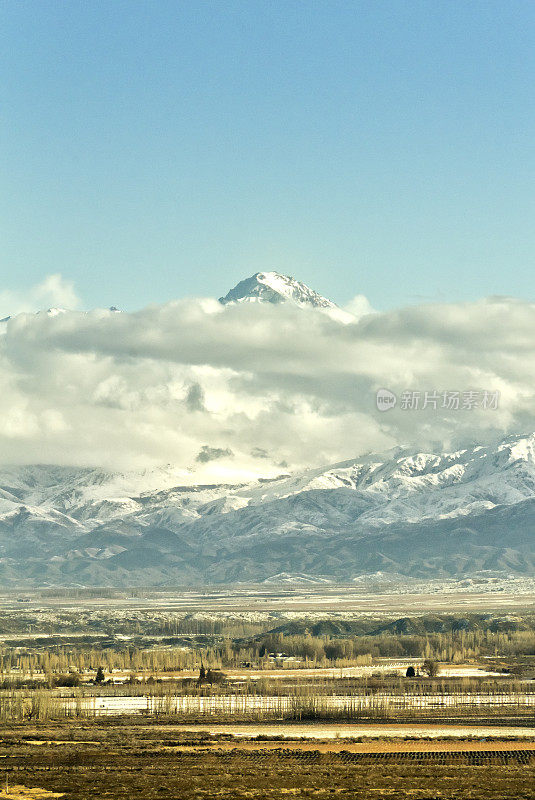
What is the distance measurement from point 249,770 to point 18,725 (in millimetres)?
49522

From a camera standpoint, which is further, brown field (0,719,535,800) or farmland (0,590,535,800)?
farmland (0,590,535,800)

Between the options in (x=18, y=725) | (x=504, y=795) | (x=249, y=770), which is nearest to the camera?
(x=504, y=795)

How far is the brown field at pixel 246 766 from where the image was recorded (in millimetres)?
90000

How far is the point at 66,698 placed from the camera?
171 metres

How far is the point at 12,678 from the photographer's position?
19612 cm

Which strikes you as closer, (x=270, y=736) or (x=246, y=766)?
(x=246, y=766)

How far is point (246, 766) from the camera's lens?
105 m

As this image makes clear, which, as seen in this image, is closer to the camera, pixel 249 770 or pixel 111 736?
pixel 249 770

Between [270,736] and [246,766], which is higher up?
[270,736]

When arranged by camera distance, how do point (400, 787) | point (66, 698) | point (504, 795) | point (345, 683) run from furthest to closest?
point (345, 683), point (66, 698), point (400, 787), point (504, 795)

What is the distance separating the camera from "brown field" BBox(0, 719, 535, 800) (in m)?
90.0

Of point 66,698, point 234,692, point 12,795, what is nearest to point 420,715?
point 234,692

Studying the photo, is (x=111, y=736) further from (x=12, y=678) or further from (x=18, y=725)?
(x=12, y=678)

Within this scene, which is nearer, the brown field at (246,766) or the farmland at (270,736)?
the brown field at (246,766)
